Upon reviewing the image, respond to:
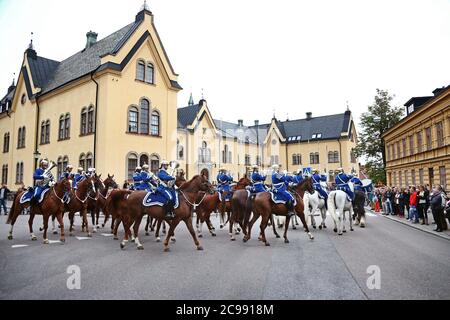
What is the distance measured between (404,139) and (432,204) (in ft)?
69.4

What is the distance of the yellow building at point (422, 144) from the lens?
21.8 metres

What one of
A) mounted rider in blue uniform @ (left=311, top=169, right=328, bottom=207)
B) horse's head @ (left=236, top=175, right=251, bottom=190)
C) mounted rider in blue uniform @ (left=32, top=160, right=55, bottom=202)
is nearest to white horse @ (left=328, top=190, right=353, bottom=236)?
mounted rider in blue uniform @ (left=311, top=169, right=328, bottom=207)

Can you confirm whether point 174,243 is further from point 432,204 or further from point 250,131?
point 250,131

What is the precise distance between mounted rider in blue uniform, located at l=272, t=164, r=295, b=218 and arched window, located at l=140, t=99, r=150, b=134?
58.7 feet

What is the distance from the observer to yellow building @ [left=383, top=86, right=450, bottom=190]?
21.8 m

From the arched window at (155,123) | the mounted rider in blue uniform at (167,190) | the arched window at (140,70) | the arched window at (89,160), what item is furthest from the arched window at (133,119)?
the mounted rider in blue uniform at (167,190)

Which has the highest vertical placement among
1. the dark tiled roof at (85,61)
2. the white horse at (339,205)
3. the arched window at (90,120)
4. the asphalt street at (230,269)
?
the dark tiled roof at (85,61)

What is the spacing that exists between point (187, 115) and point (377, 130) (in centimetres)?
2546

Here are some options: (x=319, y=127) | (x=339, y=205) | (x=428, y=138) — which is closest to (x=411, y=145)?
(x=428, y=138)

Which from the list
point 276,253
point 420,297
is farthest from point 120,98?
point 420,297

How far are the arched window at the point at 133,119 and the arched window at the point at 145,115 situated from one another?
47cm

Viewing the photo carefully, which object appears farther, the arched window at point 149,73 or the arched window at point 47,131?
the arched window at point 47,131

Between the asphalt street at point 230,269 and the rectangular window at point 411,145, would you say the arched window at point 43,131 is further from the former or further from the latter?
the rectangular window at point 411,145
